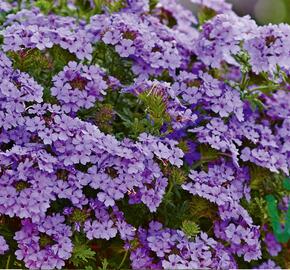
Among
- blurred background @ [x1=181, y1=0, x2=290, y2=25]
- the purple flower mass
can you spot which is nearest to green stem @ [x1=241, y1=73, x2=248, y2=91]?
the purple flower mass

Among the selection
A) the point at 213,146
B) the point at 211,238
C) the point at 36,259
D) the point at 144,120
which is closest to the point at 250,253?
the point at 211,238

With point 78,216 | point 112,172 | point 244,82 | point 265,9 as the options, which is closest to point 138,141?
point 112,172

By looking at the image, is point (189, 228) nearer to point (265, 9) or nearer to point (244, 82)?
point (244, 82)

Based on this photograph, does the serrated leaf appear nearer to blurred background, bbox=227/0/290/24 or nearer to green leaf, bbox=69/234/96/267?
green leaf, bbox=69/234/96/267

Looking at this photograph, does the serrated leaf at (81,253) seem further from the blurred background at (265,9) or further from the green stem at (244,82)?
the blurred background at (265,9)

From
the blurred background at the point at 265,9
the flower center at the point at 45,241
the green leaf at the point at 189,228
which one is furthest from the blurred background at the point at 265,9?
the flower center at the point at 45,241
